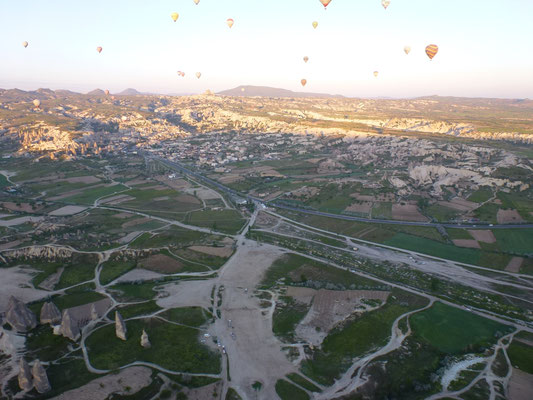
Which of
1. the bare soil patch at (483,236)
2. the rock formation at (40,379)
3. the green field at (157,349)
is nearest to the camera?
the rock formation at (40,379)

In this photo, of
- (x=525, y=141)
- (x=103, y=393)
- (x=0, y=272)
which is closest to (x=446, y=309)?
(x=103, y=393)

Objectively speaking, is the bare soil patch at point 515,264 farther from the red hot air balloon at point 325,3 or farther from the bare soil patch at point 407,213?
the red hot air balloon at point 325,3

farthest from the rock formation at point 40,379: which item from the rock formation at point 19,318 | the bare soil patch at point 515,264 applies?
the bare soil patch at point 515,264

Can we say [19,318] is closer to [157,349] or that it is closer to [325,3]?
[157,349]

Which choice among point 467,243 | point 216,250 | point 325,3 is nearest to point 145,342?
point 216,250

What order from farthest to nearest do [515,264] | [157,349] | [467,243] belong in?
1. [467,243]
2. [515,264]
3. [157,349]

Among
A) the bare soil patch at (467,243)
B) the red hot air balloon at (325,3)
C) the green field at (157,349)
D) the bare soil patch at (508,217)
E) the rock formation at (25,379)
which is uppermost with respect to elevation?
the red hot air balloon at (325,3)

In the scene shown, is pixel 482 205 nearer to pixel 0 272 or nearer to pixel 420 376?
pixel 420 376
